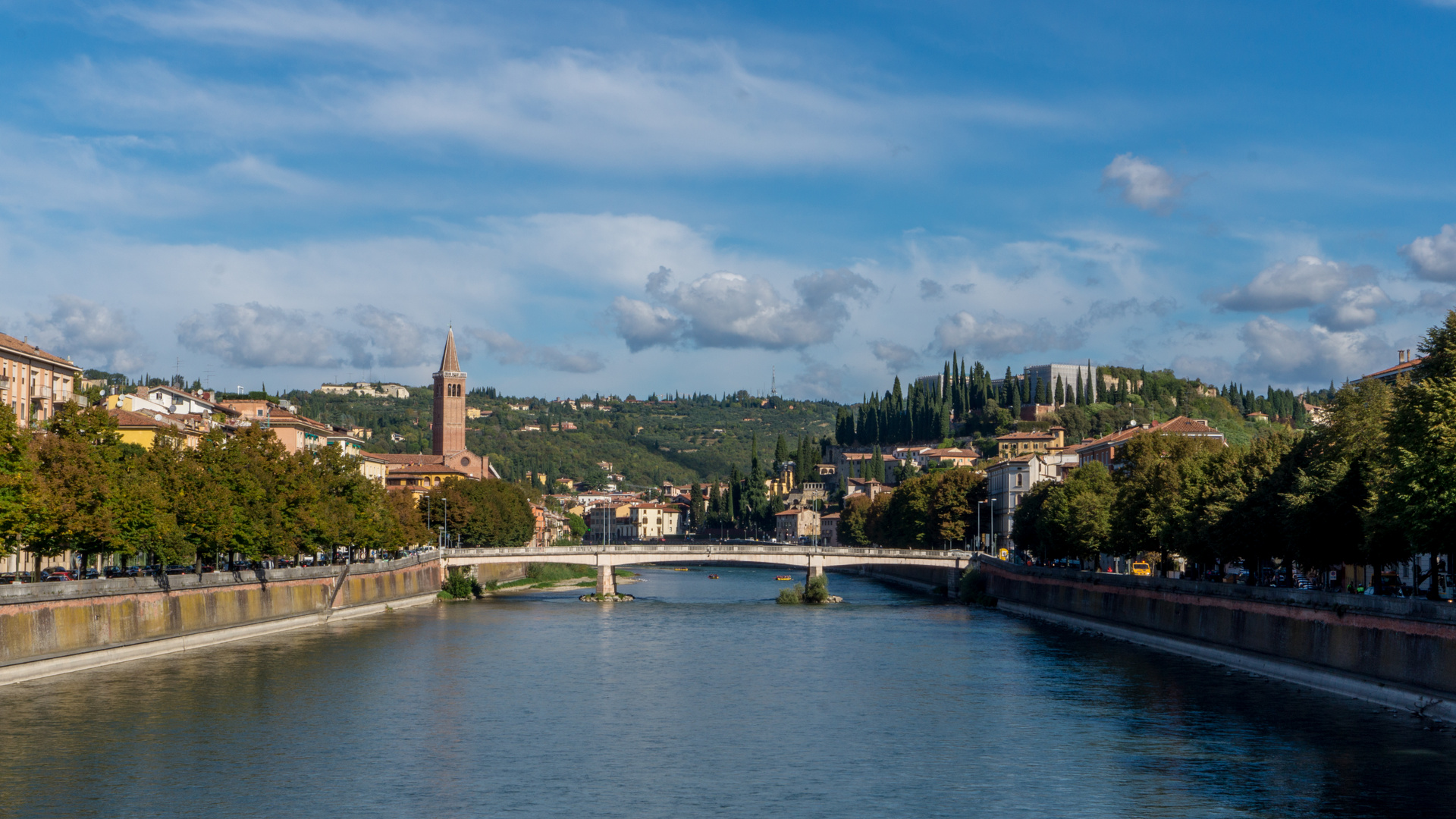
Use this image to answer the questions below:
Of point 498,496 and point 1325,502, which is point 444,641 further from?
point 498,496

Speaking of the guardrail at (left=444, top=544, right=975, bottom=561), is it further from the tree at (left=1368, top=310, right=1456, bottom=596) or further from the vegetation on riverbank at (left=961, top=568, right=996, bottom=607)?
the tree at (left=1368, top=310, right=1456, bottom=596)

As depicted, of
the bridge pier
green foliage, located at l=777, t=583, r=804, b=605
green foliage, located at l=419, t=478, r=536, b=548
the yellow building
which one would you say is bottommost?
green foliage, located at l=777, t=583, r=804, b=605

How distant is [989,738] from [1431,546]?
1601cm

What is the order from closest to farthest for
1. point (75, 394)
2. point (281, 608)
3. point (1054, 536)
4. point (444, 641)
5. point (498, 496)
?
point (444, 641) → point (281, 608) → point (75, 394) → point (1054, 536) → point (498, 496)

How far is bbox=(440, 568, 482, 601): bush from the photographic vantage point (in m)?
107

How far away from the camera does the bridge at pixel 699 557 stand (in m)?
110

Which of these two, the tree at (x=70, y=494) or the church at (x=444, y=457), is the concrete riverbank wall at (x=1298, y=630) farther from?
the church at (x=444, y=457)

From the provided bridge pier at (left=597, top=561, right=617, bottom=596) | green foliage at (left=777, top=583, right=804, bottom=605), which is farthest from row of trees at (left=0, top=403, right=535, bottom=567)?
green foliage at (left=777, top=583, right=804, bottom=605)

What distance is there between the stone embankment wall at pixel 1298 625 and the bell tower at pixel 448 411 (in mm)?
128624

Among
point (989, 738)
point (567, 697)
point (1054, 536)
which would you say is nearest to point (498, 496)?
point (1054, 536)

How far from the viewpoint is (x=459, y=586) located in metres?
107

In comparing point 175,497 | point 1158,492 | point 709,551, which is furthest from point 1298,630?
point 709,551

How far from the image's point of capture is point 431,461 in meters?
180

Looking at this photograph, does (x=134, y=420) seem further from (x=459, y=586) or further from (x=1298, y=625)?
(x=1298, y=625)
